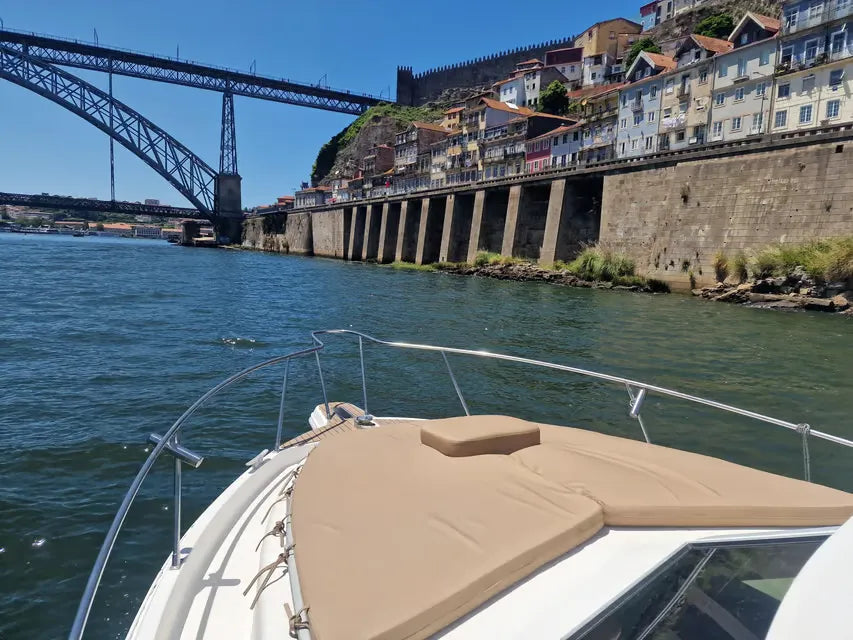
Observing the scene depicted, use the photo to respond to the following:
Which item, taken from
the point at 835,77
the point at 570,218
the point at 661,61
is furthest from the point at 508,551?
the point at 661,61

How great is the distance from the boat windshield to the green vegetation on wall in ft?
313

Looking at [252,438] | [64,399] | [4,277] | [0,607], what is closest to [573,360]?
[252,438]

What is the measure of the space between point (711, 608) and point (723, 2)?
74365 mm

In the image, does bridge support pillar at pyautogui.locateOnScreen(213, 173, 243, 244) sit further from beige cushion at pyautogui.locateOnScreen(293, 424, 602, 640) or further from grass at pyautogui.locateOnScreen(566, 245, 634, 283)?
beige cushion at pyautogui.locateOnScreen(293, 424, 602, 640)

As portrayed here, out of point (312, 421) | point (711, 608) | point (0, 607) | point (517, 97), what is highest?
point (517, 97)

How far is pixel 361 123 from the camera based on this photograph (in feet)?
326

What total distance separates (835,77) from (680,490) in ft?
110

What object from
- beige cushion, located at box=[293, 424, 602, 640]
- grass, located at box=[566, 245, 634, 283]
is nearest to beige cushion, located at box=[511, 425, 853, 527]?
beige cushion, located at box=[293, 424, 602, 640]

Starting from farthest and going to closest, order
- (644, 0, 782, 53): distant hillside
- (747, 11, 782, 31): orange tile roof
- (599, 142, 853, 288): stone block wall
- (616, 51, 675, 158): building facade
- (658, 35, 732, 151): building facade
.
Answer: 1. (644, 0, 782, 53): distant hillside
2. (616, 51, 675, 158): building facade
3. (658, 35, 732, 151): building facade
4. (747, 11, 782, 31): orange tile roof
5. (599, 142, 853, 288): stone block wall

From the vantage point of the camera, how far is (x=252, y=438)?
705 cm

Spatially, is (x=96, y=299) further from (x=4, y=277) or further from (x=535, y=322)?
(x=535, y=322)

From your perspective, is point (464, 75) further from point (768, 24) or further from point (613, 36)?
point (768, 24)

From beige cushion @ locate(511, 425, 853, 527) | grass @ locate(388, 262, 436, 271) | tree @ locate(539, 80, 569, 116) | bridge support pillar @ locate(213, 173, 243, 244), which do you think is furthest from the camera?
bridge support pillar @ locate(213, 173, 243, 244)

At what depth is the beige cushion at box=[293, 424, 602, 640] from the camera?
1.72 m
